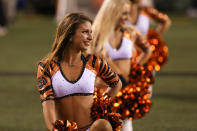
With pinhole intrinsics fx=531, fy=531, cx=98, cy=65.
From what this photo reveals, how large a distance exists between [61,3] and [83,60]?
27.3m

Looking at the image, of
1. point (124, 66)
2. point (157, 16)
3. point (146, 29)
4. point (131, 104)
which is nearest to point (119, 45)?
point (124, 66)

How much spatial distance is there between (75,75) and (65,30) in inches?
13.6

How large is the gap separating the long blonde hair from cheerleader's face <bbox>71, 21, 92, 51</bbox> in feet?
0.09

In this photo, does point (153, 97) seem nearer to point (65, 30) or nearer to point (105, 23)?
point (105, 23)

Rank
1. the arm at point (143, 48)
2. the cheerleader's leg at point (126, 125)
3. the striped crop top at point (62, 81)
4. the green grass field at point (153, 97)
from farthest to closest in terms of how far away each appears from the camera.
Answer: the green grass field at point (153, 97), the arm at point (143, 48), the cheerleader's leg at point (126, 125), the striped crop top at point (62, 81)

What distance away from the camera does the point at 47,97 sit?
382cm

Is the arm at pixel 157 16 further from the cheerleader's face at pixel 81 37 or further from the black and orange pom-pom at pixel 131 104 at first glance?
the cheerleader's face at pixel 81 37

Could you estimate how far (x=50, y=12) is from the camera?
4391 centimetres

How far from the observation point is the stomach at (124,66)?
5.78 metres

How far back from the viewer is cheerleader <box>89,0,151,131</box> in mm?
5539

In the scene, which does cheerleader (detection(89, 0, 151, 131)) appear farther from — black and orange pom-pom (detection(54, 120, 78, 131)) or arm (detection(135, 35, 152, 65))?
black and orange pom-pom (detection(54, 120, 78, 131))

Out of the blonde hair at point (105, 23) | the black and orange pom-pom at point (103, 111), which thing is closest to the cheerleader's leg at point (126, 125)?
the blonde hair at point (105, 23)

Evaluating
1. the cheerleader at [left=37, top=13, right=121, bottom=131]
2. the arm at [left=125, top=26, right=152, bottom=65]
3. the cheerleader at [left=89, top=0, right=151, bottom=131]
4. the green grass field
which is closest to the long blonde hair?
the cheerleader at [left=37, top=13, right=121, bottom=131]

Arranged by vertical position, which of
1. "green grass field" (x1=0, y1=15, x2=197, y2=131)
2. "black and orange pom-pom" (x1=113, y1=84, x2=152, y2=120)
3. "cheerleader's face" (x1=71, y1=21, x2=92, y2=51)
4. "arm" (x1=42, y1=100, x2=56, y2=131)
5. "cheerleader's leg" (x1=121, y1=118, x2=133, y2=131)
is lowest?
"green grass field" (x1=0, y1=15, x2=197, y2=131)
